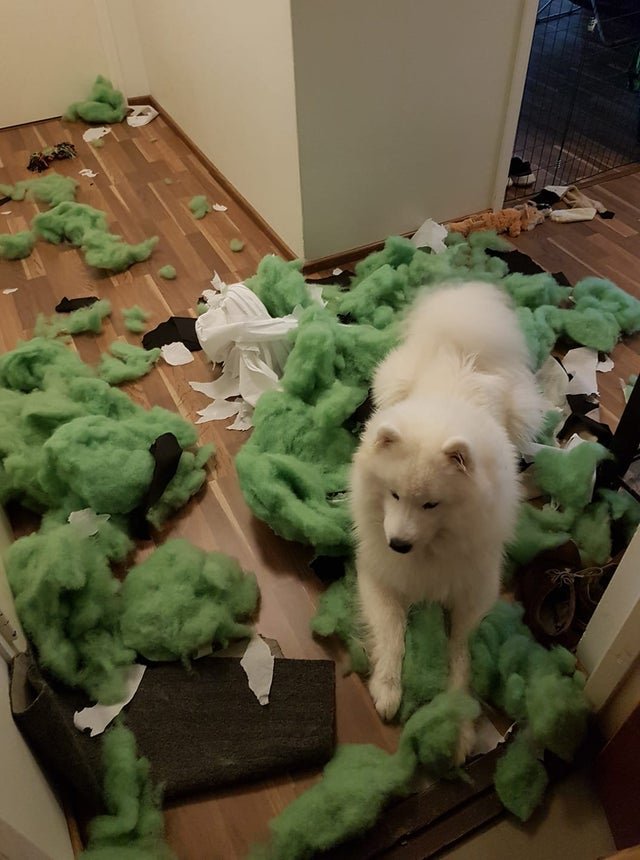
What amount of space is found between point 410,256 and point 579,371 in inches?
29.6

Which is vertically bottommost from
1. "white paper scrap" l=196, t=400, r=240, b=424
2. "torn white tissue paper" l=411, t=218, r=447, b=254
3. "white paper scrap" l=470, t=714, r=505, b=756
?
"white paper scrap" l=196, t=400, r=240, b=424

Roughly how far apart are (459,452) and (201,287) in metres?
1.73

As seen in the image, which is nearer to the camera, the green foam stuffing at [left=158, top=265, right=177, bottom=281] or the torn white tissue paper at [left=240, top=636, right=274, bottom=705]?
the torn white tissue paper at [left=240, top=636, right=274, bottom=705]

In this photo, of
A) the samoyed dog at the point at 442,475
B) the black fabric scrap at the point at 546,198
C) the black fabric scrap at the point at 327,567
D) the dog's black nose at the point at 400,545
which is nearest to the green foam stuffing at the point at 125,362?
the samoyed dog at the point at 442,475

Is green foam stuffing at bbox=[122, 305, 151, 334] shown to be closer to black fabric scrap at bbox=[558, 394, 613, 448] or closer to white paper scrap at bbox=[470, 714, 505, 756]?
black fabric scrap at bbox=[558, 394, 613, 448]

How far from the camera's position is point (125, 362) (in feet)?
7.51

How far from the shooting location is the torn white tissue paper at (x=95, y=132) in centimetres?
372

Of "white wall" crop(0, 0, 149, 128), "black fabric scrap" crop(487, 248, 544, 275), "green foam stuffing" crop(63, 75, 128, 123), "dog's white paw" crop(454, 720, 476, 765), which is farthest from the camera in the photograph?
"green foam stuffing" crop(63, 75, 128, 123)

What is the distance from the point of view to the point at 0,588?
137cm

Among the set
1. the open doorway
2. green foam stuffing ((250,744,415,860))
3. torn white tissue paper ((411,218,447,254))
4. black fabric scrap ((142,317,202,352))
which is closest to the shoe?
the open doorway

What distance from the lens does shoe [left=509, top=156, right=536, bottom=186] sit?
3.12m

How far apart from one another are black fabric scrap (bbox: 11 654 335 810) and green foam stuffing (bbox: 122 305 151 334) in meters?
1.34

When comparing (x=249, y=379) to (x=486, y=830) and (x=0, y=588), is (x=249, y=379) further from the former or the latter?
(x=486, y=830)

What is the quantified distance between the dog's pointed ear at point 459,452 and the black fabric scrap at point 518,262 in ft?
5.09
